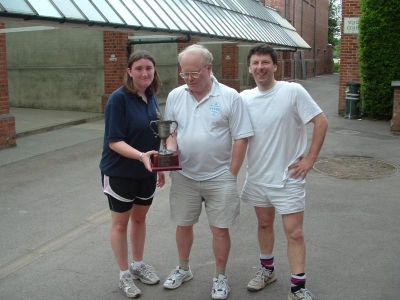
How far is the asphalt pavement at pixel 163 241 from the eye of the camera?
3.83 metres

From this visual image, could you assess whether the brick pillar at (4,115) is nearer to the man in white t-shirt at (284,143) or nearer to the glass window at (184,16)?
the glass window at (184,16)

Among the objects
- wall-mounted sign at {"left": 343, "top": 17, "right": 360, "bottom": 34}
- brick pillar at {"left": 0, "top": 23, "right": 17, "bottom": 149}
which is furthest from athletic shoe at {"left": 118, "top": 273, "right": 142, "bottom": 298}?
wall-mounted sign at {"left": 343, "top": 17, "right": 360, "bottom": 34}

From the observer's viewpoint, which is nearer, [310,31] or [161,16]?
[161,16]

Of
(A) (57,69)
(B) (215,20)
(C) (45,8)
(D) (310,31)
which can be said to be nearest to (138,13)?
(C) (45,8)

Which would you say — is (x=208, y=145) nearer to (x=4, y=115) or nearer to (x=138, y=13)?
(x=4, y=115)

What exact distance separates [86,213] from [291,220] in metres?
3.09

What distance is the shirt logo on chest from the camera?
3.42 meters

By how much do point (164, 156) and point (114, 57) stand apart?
1120 centimetres

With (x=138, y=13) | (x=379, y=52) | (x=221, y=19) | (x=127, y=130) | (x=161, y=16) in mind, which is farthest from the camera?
(x=221, y=19)

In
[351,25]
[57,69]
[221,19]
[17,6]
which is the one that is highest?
[221,19]

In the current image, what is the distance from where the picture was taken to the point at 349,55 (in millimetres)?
14391

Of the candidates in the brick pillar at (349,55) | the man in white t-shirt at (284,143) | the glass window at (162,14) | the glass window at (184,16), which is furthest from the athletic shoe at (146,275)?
the brick pillar at (349,55)

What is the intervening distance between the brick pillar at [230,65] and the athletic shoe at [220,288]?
18253mm

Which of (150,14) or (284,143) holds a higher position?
(150,14)
